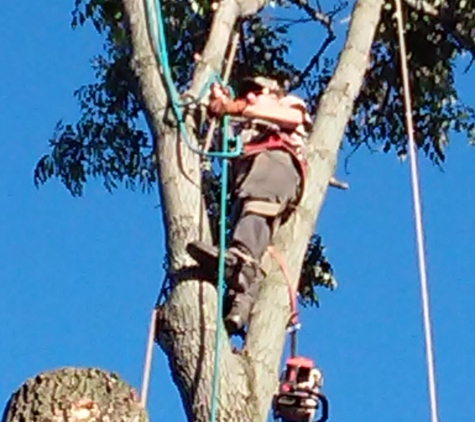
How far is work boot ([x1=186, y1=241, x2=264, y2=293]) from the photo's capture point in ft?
14.0

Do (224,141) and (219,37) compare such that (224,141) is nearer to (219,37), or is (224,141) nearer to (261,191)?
(261,191)

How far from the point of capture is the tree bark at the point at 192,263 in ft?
13.6

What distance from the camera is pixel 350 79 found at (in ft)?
17.7

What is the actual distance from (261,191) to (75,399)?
2572mm

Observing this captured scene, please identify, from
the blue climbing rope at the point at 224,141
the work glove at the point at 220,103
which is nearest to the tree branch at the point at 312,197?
the blue climbing rope at the point at 224,141

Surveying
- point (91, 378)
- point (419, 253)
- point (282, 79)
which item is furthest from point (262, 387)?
point (282, 79)

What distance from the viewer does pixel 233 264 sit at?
4449 mm

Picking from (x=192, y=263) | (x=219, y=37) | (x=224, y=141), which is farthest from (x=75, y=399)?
(x=219, y=37)

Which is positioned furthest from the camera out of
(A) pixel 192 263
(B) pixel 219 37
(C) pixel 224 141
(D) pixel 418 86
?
(D) pixel 418 86

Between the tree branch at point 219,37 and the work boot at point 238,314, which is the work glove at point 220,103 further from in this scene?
the work boot at point 238,314

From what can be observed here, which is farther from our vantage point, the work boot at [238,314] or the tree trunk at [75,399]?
the work boot at [238,314]

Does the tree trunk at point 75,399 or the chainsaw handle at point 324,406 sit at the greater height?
the chainsaw handle at point 324,406

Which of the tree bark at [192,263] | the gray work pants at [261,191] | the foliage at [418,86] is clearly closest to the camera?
the tree bark at [192,263]

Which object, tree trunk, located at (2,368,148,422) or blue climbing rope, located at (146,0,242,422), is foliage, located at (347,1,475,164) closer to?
blue climbing rope, located at (146,0,242,422)
